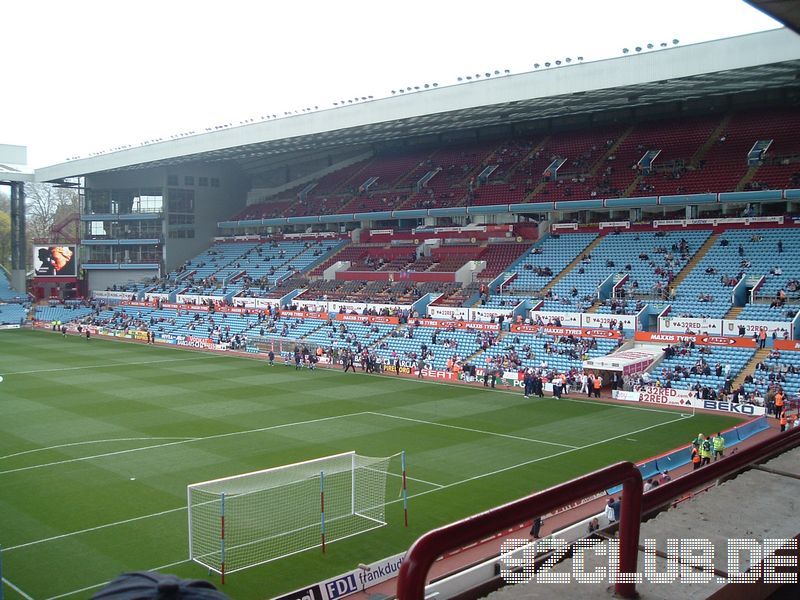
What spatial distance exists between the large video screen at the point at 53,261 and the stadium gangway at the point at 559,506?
83516mm

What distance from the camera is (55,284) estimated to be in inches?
3260

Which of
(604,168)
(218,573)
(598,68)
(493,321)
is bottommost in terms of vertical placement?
(218,573)

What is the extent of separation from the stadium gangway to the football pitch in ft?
39.7

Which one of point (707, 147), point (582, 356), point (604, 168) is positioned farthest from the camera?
point (604, 168)

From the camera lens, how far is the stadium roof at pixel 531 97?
3766 centimetres

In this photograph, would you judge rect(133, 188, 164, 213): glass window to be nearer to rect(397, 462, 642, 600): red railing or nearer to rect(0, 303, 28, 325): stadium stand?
rect(0, 303, 28, 325): stadium stand

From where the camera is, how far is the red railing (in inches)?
92.7

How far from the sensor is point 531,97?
1748 inches

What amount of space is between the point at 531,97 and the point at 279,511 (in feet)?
111

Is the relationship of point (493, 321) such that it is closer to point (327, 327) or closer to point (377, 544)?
point (327, 327)

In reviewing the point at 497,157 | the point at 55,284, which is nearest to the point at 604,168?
the point at 497,157

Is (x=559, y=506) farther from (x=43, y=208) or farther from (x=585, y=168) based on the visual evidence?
(x=43, y=208)

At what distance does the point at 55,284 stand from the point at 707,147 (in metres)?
68.9

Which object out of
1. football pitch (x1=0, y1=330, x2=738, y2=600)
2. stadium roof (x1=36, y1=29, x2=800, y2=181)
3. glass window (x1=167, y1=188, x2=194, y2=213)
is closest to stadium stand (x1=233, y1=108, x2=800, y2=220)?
stadium roof (x1=36, y1=29, x2=800, y2=181)
